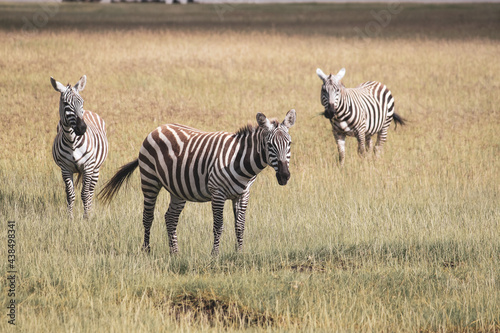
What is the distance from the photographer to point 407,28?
119ft

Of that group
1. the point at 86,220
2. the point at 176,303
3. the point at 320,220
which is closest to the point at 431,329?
the point at 176,303

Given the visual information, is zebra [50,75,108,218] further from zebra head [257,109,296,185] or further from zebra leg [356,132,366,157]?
zebra leg [356,132,366,157]

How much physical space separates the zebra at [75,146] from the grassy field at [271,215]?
0.46 meters

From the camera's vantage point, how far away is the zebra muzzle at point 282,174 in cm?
567

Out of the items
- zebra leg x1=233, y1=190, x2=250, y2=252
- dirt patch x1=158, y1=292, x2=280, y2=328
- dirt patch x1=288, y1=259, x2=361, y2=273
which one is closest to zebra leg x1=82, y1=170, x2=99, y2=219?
zebra leg x1=233, y1=190, x2=250, y2=252

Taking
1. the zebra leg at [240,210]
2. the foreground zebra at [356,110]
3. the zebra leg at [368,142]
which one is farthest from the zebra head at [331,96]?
the zebra leg at [240,210]

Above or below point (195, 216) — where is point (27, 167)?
above

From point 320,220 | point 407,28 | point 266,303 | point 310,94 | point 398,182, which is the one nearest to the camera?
point 266,303

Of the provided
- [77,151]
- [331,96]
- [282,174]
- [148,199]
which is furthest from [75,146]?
[331,96]

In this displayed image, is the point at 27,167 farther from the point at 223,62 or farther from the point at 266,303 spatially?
the point at 223,62

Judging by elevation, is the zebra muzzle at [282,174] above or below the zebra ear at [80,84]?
below

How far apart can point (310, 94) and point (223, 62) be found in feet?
15.7

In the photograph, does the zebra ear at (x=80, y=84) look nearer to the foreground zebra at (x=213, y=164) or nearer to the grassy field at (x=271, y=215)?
the grassy field at (x=271, y=215)

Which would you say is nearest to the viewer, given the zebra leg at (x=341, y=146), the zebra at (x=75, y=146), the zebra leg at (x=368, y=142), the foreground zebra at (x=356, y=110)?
the zebra at (x=75, y=146)
